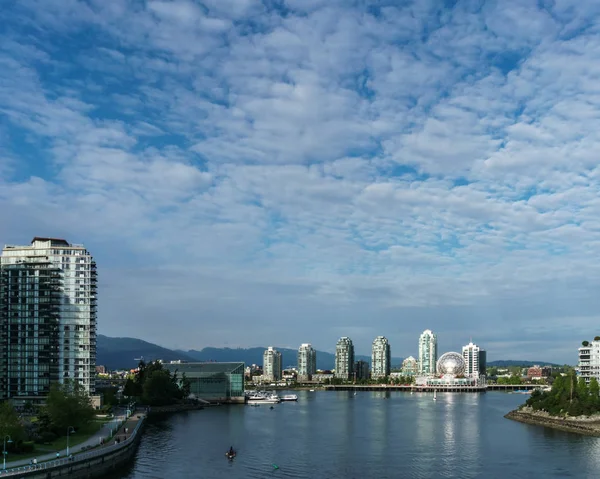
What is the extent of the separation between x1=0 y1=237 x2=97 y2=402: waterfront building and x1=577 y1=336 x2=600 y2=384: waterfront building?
360ft

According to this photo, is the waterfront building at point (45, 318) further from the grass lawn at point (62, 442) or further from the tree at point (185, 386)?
the tree at point (185, 386)

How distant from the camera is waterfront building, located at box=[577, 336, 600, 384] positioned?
503 ft

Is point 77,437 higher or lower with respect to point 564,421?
higher

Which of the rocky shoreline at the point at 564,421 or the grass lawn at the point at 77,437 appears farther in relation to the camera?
the rocky shoreline at the point at 564,421

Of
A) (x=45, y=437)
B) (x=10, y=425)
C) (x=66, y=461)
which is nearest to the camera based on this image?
(x=66, y=461)

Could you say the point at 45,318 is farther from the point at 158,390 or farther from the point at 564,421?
the point at 564,421

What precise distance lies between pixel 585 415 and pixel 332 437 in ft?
142

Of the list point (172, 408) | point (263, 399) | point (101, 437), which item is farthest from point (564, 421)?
point (263, 399)

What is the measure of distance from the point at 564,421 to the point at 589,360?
53.0 m

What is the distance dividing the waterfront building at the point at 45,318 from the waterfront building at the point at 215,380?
5651 centimetres

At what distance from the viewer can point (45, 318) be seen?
4523 inches

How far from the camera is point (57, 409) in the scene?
265ft

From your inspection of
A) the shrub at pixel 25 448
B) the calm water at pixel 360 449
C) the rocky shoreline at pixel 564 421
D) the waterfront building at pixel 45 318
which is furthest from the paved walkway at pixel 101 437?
the rocky shoreline at pixel 564 421

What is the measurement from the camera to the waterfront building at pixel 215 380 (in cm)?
17338
